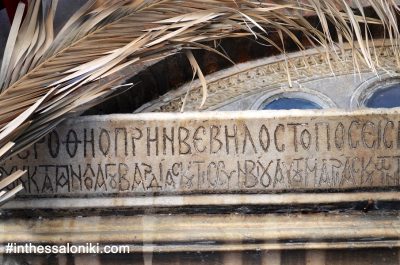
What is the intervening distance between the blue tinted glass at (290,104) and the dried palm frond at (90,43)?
Answer: 96 centimetres

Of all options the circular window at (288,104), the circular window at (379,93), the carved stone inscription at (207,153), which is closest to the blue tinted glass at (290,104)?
the circular window at (288,104)

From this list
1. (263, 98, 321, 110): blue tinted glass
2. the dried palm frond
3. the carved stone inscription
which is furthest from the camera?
(263, 98, 321, 110): blue tinted glass

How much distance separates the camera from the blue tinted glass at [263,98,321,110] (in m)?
4.42

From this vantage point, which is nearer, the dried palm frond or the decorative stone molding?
the dried palm frond

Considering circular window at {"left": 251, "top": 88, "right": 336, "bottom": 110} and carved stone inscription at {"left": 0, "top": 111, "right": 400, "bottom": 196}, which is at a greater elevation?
circular window at {"left": 251, "top": 88, "right": 336, "bottom": 110}

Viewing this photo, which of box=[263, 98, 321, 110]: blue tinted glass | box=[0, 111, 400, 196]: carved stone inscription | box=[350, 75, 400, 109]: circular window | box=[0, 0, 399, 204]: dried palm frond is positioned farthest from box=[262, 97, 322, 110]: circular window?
box=[0, 0, 399, 204]: dried palm frond

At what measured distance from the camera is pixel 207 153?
3545 mm

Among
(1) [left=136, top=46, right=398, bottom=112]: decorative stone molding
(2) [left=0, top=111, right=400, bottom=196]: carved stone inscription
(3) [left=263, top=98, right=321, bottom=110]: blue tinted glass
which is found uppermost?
(1) [left=136, top=46, right=398, bottom=112]: decorative stone molding

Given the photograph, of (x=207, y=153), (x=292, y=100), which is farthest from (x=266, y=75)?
(x=207, y=153)

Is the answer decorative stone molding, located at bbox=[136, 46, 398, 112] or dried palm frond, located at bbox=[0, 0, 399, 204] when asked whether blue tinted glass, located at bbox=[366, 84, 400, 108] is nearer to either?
decorative stone molding, located at bbox=[136, 46, 398, 112]

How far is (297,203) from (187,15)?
906mm

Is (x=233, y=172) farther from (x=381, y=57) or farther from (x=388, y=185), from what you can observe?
(x=381, y=57)

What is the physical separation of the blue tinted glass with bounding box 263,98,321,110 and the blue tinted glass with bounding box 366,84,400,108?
302 millimetres

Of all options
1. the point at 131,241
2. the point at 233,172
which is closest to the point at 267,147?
the point at 233,172
